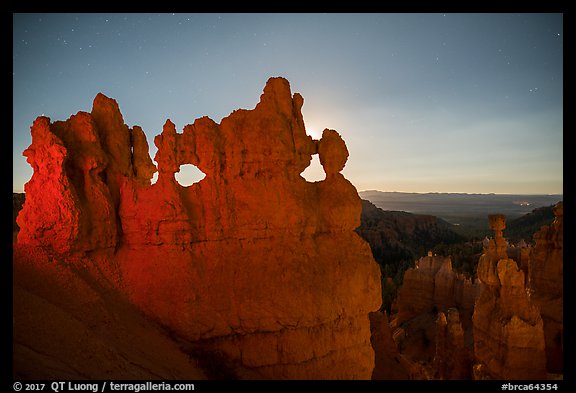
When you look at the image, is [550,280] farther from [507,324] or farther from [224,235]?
[224,235]

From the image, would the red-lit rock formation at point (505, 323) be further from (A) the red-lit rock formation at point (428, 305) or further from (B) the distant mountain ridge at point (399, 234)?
(B) the distant mountain ridge at point (399, 234)

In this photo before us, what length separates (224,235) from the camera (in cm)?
854

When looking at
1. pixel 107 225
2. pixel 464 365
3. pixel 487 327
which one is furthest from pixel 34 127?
pixel 464 365

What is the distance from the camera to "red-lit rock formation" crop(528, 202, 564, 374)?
16516mm

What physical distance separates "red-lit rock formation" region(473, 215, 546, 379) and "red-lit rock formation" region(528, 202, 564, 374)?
349 cm

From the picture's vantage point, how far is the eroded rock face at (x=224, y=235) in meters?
7.95

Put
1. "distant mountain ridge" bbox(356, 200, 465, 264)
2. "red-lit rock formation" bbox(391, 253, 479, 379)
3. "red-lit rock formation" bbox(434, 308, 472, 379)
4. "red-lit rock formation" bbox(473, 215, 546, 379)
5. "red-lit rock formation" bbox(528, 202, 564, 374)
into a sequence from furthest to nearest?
"distant mountain ridge" bbox(356, 200, 465, 264) → "red-lit rock formation" bbox(391, 253, 479, 379) → "red-lit rock formation" bbox(434, 308, 472, 379) → "red-lit rock formation" bbox(528, 202, 564, 374) → "red-lit rock formation" bbox(473, 215, 546, 379)

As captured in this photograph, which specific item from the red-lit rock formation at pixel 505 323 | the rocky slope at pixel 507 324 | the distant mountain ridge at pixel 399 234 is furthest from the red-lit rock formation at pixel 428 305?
the distant mountain ridge at pixel 399 234

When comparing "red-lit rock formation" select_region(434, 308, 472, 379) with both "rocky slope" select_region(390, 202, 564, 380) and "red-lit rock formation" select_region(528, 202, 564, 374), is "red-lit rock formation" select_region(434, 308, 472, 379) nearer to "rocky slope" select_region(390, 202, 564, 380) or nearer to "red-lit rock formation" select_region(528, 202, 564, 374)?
"rocky slope" select_region(390, 202, 564, 380)

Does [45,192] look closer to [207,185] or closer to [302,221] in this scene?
[207,185]

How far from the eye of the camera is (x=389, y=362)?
46.5 feet

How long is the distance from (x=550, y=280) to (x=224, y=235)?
56.0ft

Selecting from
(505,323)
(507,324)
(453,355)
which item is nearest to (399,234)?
(453,355)

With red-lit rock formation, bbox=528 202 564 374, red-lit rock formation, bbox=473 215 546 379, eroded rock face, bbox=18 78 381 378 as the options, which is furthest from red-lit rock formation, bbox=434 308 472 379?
eroded rock face, bbox=18 78 381 378
